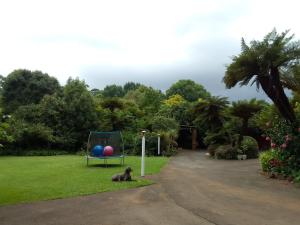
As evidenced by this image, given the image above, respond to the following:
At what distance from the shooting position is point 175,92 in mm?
62156

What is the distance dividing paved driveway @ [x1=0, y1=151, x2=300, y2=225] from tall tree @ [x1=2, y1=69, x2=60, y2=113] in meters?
24.6

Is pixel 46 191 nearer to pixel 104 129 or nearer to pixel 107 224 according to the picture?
pixel 107 224

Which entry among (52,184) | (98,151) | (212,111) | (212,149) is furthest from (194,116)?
(52,184)

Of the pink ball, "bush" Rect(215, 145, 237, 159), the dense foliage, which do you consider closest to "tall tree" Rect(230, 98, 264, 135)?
the dense foliage

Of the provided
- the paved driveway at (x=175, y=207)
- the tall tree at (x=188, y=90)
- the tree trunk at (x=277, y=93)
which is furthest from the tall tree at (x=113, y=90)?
the paved driveway at (x=175, y=207)

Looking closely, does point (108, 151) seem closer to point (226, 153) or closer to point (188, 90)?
point (226, 153)

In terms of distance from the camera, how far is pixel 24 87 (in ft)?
108

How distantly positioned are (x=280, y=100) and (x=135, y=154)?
1173cm

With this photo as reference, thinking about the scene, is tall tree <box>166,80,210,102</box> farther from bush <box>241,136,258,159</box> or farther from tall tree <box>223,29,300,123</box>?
tall tree <box>223,29,300,123</box>

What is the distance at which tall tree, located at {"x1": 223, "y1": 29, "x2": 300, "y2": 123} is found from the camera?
40.0ft

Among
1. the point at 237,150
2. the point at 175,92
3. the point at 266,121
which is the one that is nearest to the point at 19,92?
the point at 237,150

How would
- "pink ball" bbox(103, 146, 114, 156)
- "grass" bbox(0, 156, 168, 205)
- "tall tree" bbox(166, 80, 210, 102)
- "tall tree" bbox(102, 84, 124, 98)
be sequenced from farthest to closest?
"tall tree" bbox(102, 84, 124, 98) → "tall tree" bbox(166, 80, 210, 102) → "pink ball" bbox(103, 146, 114, 156) → "grass" bbox(0, 156, 168, 205)

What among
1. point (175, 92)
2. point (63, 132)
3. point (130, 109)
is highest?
point (175, 92)

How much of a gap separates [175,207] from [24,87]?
27.8 meters
